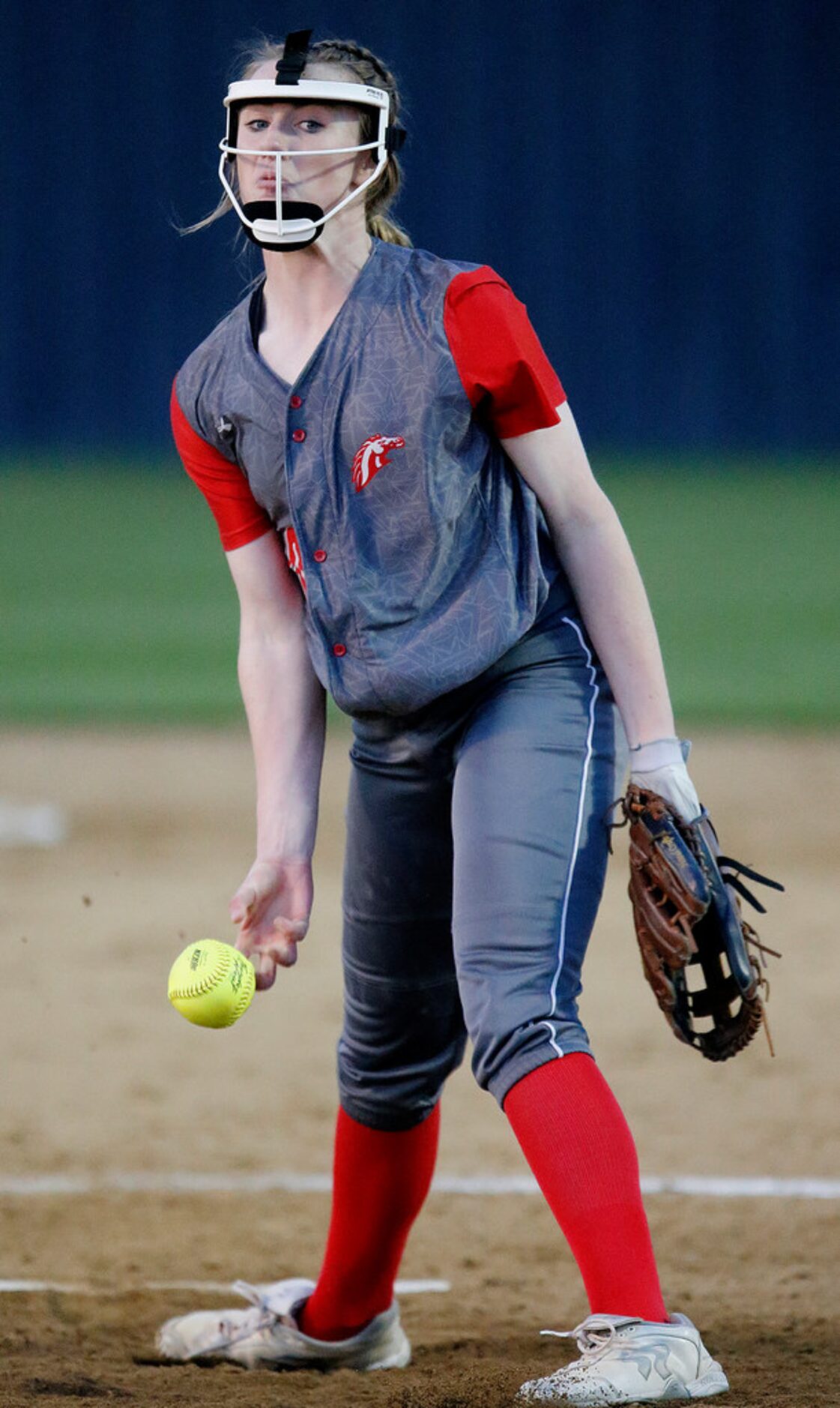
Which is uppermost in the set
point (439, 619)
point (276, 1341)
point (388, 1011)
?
point (439, 619)

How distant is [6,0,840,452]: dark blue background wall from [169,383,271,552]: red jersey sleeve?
14.3m

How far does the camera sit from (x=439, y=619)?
99.7 inches

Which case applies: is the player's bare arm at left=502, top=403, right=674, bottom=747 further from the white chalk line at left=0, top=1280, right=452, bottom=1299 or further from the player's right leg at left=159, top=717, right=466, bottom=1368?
the white chalk line at left=0, top=1280, right=452, bottom=1299

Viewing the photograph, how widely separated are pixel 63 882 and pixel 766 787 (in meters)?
2.84

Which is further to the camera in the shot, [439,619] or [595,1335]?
[439,619]

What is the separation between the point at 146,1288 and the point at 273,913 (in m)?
0.98

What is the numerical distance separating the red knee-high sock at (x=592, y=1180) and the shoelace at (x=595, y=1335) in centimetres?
2

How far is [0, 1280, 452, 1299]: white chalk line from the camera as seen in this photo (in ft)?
10.9

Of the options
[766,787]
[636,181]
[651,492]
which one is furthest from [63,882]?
[636,181]

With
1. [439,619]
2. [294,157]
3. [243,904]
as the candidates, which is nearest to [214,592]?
[243,904]

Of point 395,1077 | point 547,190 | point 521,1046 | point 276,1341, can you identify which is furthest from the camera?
point 547,190

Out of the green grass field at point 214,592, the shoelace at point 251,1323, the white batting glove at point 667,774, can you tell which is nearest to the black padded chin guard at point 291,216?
the white batting glove at point 667,774

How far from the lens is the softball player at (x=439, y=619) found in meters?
2.40

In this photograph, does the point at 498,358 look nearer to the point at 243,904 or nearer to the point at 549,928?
the point at 549,928
